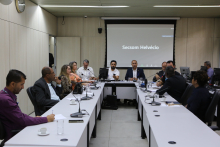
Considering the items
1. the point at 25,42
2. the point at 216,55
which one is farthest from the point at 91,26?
the point at 216,55

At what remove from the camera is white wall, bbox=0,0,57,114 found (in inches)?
193

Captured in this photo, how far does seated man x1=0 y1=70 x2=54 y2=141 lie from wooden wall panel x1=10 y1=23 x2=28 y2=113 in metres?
2.95

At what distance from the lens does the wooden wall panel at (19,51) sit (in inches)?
207

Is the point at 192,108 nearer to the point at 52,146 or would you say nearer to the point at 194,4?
the point at 52,146

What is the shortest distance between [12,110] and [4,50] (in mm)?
2916

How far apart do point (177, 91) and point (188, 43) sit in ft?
16.2

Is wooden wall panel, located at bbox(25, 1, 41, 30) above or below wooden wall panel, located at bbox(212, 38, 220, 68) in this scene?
above

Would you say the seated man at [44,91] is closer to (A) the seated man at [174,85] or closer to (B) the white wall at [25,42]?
(B) the white wall at [25,42]

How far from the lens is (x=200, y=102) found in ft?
10.9

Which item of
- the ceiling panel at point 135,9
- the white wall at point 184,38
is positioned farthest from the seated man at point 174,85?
the white wall at point 184,38

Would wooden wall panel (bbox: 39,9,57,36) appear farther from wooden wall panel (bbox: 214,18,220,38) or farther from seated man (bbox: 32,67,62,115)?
wooden wall panel (bbox: 214,18,220,38)

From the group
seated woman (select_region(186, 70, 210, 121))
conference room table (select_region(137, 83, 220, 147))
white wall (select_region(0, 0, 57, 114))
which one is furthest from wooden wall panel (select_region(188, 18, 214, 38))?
conference room table (select_region(137, 83, 220, 147))

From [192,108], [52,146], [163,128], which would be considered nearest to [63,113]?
[52,146]

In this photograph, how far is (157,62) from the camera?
918 centimetres
